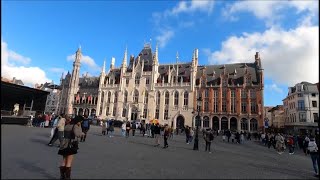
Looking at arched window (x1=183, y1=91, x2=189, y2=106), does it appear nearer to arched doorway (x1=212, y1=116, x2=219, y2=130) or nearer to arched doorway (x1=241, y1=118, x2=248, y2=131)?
arched doorway (x1=212, y1=116, x2=219, y2=130)

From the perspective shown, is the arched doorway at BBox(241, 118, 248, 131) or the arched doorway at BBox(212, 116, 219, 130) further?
the arched doorway at BBox(212, 116, 219, 130)

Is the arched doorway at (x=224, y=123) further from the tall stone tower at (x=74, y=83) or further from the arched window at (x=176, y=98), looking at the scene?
the tall stone tower at (x=74, y=83)

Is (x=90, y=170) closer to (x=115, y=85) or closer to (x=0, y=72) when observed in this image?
(x=0, y=72)

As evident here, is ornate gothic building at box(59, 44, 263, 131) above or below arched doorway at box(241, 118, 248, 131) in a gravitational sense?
above

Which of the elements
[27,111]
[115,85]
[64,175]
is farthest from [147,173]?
[115,85]

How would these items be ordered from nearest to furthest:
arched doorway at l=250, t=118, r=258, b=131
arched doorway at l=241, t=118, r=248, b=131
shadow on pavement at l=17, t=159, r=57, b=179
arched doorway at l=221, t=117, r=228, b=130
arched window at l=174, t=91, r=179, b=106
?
shadow on pavement at l=17, t=159, r=57, b=179 < arched doorway at l=250, t=118, r=258, b=131 < arched doorway at l=241, t=118, r=248, b=131 < arched doorway at l=221, t=117, r=228, b=130 < arched window at l=174, t=91, r=179, b=106

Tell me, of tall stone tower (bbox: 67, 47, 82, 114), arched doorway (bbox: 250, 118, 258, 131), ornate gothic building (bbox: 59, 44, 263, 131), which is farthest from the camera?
tall stone tower (bbox: 67, 47, 82, 114)

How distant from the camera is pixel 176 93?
58281 millimetres

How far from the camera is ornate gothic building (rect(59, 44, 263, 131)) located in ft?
170

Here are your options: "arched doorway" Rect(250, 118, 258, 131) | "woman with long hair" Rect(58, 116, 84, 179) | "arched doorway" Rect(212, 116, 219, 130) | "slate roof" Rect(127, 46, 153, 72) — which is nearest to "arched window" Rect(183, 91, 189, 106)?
"arched doorway" Rect(212, 116, 219, 130)

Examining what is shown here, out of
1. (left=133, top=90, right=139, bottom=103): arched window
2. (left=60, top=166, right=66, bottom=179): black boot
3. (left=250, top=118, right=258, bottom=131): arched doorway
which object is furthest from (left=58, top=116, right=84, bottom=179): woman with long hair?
(left=133, top=90, right=139, bottom=103): arched window

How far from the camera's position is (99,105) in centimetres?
6638

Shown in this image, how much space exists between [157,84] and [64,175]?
5403 cm

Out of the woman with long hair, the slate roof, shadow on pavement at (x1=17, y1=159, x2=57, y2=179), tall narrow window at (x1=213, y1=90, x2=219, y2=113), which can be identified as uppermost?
the slate roof
